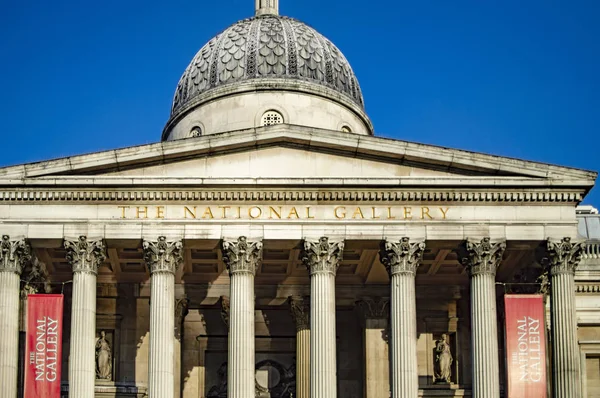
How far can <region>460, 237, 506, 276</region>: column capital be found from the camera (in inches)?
1960

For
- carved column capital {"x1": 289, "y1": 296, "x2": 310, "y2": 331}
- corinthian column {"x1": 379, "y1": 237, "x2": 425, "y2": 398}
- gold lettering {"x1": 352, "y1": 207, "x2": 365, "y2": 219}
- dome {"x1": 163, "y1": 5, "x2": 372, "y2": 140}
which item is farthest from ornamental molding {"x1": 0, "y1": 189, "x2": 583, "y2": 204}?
dome {"x1": 163, "y1": 5, "x2": 372, "y2": 140}

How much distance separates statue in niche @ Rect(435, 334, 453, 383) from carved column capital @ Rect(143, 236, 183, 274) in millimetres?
13829

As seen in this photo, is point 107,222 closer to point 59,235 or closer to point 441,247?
point 59,235

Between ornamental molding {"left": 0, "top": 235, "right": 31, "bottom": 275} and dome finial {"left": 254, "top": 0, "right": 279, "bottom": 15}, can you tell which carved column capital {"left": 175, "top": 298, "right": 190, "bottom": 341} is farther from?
dome finial {"left": 254, "top": 0, "right": 279, "bottom": 15}

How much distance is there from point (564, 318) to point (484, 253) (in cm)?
400

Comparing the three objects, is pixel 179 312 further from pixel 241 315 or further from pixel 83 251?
pixel 83 251

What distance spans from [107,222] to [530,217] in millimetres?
16922

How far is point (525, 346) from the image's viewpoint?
48.7m

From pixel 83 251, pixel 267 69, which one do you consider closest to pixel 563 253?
pixel 83 251

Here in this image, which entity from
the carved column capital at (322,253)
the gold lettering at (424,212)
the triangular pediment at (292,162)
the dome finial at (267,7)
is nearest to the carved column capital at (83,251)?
the triangular pediment at (292,162)

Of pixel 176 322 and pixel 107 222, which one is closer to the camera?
pixel 107 222

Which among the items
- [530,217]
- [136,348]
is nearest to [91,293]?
[136,348]

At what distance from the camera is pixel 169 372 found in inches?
1919

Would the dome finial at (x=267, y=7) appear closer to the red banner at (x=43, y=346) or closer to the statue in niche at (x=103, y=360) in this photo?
the statue in niche at (x=103, y=360)
